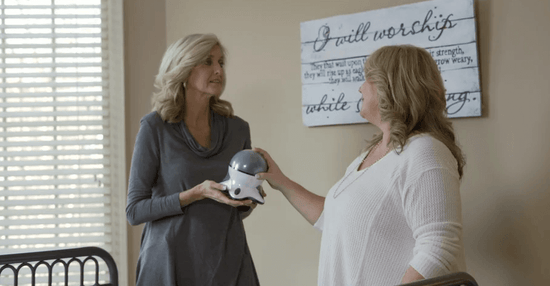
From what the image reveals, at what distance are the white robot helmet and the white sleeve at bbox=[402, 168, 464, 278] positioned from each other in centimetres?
52

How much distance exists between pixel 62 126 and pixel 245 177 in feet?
4.63

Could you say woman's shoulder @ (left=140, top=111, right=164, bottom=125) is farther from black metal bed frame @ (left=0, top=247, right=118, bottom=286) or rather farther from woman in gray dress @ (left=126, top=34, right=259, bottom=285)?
black metal bed frame @ (left=0, top=247, right=118, bottom=286)

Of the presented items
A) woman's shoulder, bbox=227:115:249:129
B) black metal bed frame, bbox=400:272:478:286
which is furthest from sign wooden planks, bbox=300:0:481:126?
Answer: black metal bed frame, bbox=400:272:478:286

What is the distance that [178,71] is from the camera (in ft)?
5.78

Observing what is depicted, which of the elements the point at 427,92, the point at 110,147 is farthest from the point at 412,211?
the point at 110,147

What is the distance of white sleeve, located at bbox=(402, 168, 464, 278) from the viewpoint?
118 centimetres

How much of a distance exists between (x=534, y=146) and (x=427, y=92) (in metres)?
0.65

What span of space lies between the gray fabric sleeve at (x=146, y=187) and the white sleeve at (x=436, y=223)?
77 centimetres

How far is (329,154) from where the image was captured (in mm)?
2262

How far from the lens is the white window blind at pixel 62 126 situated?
2529mm

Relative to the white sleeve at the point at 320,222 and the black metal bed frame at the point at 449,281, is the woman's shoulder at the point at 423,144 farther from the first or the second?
the white sleeve at the point at 320,222

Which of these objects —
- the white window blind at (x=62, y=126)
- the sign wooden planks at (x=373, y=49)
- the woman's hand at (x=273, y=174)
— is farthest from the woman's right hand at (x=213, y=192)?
the white window blind at (x=62, y=126)

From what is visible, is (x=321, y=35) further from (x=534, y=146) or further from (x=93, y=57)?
(x=93, y=57)

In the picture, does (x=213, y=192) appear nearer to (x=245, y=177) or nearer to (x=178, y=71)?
(x=245, y=177)
